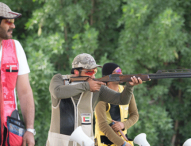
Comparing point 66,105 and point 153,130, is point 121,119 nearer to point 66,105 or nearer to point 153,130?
point 66,105

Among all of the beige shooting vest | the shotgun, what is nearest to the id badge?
the beige shooting vest

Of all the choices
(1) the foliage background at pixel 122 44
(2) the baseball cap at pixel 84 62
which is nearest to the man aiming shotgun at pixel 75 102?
(2) the baseball cap at pixel 84 62

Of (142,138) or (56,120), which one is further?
(142,138)

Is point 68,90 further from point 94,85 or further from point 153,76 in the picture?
point 153,76

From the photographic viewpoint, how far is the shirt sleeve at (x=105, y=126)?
3.37 m

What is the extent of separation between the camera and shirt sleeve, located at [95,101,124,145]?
337 cm

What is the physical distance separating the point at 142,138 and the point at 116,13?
4.85 m

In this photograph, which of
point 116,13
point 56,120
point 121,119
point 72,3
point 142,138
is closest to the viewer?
point 56,120

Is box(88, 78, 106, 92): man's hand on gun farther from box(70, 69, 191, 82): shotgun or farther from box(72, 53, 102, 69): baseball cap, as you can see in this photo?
box(72, 53, 102, 69): baseball cap

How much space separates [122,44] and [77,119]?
4.26 m

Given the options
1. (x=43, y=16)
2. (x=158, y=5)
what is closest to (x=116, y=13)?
(x=158, y=5)

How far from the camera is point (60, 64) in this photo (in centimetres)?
724

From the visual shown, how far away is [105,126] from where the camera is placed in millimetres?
3412

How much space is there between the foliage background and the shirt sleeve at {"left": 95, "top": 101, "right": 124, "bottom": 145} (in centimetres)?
303
